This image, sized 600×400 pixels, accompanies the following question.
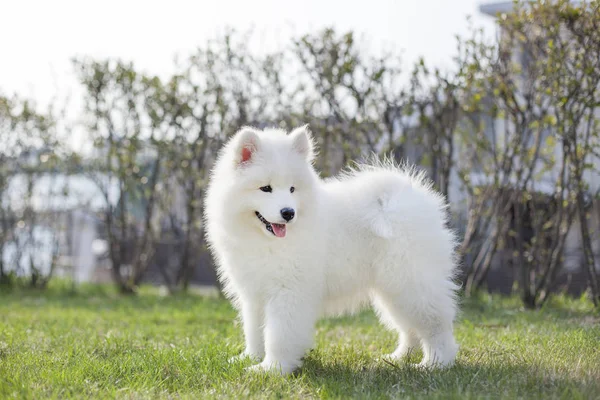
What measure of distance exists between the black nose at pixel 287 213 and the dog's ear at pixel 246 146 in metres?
0.43

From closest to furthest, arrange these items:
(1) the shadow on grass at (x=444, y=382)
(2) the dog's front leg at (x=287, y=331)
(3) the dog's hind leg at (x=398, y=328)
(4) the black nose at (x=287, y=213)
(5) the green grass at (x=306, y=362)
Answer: (1) the shadow on grass at (x=444, y=382) → (5) the green grass at (x=306, y=362) → (4) the black nose at (x=287, y=213) → (2) the dog's front leg at (x=287, y=331) → (3) the dog's hind leg at (x=398, y=328)

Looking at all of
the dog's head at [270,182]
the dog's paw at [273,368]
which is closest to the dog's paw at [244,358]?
the dog's paw at [273,368]

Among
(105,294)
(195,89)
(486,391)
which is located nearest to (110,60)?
(195,89)

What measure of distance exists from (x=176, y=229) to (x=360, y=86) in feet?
12.8

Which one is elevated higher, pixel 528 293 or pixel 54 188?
pixel 54 188

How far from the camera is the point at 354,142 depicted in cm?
781

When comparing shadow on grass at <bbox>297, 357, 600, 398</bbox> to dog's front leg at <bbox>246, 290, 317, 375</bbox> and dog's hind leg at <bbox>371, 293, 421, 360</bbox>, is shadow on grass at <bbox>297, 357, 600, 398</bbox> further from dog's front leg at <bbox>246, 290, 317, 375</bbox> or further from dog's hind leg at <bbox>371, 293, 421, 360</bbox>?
dog's hind leg at <bbox>371, 293, 421, 360</bbox>

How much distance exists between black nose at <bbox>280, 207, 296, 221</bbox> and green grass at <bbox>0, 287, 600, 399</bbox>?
0.89m

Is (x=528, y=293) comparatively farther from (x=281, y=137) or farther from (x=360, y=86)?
(x=281, y=137)

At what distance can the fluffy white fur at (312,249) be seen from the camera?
3.62 meters

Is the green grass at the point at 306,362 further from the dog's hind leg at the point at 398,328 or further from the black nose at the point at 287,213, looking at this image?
the black nose at the point at 287,213

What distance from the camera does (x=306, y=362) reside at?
3.94 metres

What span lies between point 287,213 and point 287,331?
71cm

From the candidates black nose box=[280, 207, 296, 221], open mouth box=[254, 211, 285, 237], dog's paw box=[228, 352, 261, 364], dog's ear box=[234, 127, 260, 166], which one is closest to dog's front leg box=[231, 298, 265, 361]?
dog's paw box=[228, 352, 261, 364]
